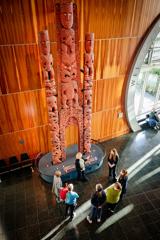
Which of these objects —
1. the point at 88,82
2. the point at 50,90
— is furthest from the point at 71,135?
the point at 50,90

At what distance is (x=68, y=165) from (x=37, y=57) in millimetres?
4336

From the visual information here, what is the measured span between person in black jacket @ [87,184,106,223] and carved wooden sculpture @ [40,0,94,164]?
2516mm

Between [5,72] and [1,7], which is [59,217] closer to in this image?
[5,72]

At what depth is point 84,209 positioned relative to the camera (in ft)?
20.5

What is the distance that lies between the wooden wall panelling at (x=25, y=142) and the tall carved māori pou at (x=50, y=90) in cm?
107

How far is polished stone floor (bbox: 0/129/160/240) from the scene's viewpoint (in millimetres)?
5574

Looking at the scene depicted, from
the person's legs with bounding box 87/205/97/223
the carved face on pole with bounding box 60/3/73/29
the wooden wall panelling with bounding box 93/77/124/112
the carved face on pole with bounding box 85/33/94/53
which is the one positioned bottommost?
the person's legs with bounding box 87/205/97/223

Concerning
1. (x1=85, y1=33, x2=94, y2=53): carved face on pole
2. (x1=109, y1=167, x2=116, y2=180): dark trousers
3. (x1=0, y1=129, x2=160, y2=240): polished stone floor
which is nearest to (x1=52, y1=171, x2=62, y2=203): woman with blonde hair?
(x1=0, y1=129, x2=160, y2=240): polished stone floor

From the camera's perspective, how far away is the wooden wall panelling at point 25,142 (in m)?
7.43

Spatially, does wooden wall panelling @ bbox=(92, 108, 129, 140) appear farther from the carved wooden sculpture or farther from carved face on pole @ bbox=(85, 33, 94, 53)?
carved face on pole @ bbox=(85, 33, 94, 53)

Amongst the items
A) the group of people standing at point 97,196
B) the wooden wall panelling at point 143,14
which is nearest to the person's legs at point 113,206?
the group of people standing at point 97,196

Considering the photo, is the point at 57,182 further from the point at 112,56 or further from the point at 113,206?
the point at 112,56

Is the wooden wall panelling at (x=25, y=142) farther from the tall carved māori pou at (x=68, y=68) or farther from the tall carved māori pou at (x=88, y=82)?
the tall carved māori pou at (x=88, y=82)

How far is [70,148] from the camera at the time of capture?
856 cm
